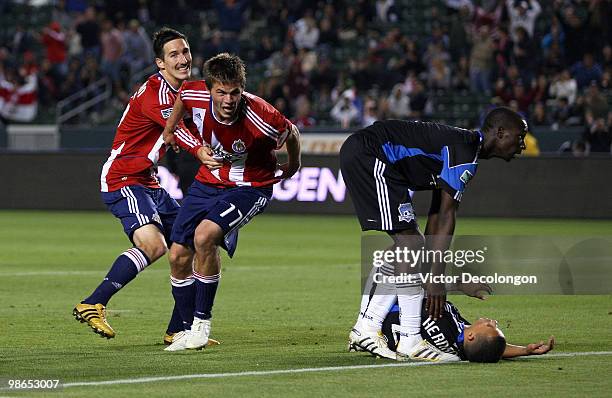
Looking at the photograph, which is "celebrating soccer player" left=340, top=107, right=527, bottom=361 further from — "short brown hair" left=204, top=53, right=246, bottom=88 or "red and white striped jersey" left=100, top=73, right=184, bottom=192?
"red and white striped jersey" left=100, top=73, right=184, bottom=192

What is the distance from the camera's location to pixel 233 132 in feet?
30.0

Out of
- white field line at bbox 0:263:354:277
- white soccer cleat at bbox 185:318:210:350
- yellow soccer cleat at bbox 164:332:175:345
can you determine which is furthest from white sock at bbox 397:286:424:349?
white field line at bbox 0:263:354:277

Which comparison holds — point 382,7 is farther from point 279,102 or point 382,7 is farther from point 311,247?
point 311,247

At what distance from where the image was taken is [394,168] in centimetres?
884

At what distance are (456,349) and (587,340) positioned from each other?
151 cm

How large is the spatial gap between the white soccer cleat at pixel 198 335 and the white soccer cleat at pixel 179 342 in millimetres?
27

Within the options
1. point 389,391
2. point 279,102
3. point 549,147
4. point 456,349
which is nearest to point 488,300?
point 456,349

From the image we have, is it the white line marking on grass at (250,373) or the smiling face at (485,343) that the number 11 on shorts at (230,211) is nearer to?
the white line marking on grass at (250,373)

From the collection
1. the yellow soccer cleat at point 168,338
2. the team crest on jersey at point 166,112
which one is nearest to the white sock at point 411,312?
the yellow soccer cleat at point 168,338

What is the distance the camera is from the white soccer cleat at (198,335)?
909 cm

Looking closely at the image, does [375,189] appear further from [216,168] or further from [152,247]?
[152,247]

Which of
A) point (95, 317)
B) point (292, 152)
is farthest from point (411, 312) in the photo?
point (95, 317)

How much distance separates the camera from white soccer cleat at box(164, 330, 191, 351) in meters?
9.08

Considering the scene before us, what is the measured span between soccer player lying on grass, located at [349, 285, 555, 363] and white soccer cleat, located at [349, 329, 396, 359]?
0.22ft
